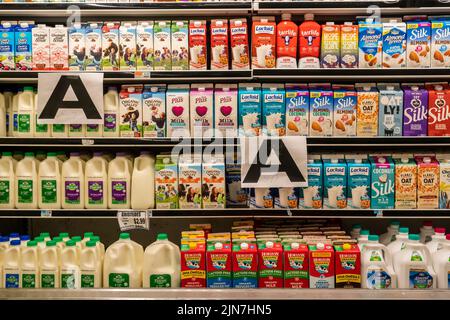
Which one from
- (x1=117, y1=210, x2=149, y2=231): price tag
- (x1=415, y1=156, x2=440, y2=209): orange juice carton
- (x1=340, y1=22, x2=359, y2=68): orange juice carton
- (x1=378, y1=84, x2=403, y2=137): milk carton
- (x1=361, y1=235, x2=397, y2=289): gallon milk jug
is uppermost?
(x1=340, y1=22, x2=359, y2=68): orange juice carton

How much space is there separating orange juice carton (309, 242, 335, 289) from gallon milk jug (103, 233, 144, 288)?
3.36 feet

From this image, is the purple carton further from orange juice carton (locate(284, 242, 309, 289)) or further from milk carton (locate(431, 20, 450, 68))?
orange juice carton (locate(284, 242, 309, 289))

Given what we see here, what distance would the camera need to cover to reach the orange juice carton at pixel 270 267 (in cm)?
288

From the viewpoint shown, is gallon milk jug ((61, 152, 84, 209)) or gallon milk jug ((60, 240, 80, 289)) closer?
gallon milk jug ((60, 240, 80, 289))

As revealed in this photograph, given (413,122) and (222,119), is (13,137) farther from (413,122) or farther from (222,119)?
(413,122)

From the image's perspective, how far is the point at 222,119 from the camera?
10.9 ft

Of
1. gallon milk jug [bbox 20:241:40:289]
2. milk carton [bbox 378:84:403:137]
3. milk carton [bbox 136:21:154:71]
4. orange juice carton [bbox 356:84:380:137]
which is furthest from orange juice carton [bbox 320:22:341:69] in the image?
gallon milk jug [bbox 20:241:40:289]

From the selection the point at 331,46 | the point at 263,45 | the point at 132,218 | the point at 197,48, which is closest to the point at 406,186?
the point at 331,46

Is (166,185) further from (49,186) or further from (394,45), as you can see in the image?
(394,45)

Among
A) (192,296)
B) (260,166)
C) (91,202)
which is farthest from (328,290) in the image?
(91,202)

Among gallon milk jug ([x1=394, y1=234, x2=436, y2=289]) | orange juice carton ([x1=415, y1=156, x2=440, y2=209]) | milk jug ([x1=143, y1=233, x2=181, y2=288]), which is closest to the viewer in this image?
gallon milk jug ([x1=394, y1=234, x2=436, y2=289])

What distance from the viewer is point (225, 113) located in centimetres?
332

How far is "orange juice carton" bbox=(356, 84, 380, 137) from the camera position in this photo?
3.29m

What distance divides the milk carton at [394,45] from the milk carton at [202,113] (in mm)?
1155
